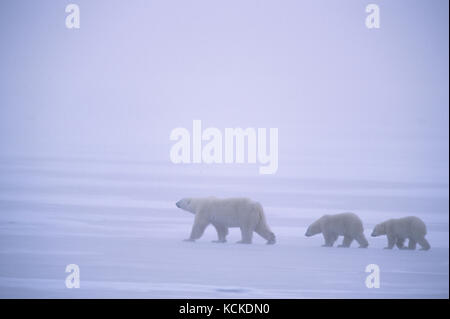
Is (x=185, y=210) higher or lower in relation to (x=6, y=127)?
lower

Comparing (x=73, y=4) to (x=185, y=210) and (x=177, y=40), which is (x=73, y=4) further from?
(x=185, y=210)

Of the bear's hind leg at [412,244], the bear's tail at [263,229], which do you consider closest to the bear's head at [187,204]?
the bear's tail at [263,229]

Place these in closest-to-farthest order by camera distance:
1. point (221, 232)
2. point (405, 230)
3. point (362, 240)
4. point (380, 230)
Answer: point (405, 230) → point (380, 230) → point (362, 240) → point (221, 232)

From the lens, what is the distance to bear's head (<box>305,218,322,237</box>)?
11.8 meters

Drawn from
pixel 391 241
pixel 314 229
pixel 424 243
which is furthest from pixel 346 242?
pixel 424 243

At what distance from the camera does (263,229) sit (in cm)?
1182

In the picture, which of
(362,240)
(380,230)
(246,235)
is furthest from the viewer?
(246,235)

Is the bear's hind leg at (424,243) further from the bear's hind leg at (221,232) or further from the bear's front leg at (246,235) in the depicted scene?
the bear's hind leg at (221,232)

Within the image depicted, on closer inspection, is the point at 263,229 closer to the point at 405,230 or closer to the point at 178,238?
the point at 178,238

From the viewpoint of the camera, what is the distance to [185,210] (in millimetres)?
12203

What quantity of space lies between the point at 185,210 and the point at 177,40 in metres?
1.92

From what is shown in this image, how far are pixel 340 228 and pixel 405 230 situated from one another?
625mm

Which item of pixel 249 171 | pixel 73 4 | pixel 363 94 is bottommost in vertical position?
pixel 249 171
